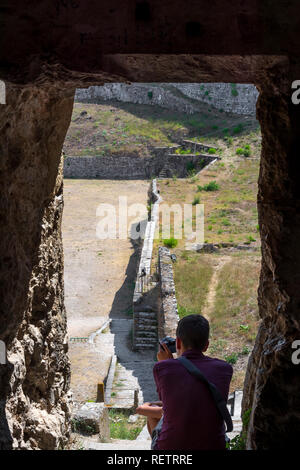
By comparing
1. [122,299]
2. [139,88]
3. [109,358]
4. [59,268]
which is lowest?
[109,358]

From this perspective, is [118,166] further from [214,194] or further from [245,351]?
[245,351]

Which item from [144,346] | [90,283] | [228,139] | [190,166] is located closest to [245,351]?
[144,346]

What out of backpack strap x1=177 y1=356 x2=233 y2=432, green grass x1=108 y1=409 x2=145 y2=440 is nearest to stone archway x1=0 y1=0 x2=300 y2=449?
backpack strap x1=177 y1=356 x2=233 y2=432

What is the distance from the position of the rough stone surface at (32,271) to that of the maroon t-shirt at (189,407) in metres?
1.14

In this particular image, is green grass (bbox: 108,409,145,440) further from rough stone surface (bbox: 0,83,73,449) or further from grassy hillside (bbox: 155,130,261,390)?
rough stone surface (bbox: 0,83,73,449)

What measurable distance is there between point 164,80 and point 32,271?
1.83 metres

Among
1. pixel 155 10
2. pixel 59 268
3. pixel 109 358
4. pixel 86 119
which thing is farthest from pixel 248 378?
pixel 86 119

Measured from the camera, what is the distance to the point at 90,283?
1936 centimetres

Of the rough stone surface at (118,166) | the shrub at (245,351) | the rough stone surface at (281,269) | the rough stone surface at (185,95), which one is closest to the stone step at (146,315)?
the shrub at (245,351)

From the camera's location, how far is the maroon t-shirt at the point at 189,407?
119 inches

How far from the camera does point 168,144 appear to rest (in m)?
38.3

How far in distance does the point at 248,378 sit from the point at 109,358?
10.0 meters

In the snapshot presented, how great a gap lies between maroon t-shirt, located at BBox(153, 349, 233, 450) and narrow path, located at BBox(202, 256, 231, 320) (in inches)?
371
